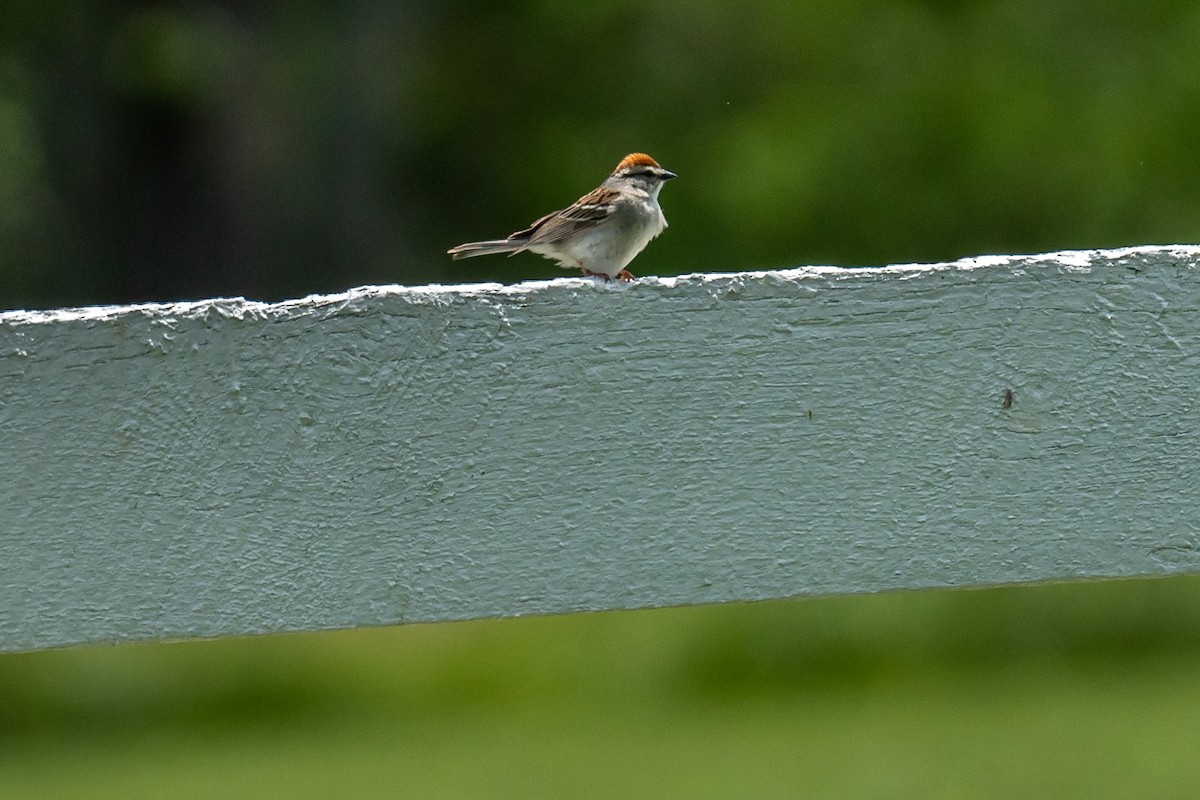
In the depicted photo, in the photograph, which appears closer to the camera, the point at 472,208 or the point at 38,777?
the point at 38,777

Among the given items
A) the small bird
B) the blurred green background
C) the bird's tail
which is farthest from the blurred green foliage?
the bird's tail

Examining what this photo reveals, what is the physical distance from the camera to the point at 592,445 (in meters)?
1.96

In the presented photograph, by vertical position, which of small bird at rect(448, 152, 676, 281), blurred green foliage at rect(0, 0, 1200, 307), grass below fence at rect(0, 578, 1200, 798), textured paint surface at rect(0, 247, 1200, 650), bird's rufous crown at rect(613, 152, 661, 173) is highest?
blurred green foliage at rect(0, 0, 1200, 307)

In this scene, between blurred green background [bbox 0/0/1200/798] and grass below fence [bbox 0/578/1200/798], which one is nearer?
grass below fence [bbox 0/578/1200/798]

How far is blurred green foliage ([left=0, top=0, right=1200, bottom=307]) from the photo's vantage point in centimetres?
1398

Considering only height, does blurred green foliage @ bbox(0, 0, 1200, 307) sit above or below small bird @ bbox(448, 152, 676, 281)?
above

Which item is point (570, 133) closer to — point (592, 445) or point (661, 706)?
point (661, 706)

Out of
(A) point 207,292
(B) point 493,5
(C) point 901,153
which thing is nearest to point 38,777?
(A) point 207,292

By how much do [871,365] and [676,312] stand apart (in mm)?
253

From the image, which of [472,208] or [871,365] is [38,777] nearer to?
[871,365]

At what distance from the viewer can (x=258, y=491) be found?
1920 mm

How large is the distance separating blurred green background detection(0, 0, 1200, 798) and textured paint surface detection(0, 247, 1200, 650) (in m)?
5.05

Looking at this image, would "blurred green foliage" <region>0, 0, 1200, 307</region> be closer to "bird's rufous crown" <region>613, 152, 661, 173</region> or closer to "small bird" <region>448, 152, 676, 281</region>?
"bird's rufous crown" <region>613, 152, 661, 173</region>

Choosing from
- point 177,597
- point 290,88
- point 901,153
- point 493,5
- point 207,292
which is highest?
point 493,5
